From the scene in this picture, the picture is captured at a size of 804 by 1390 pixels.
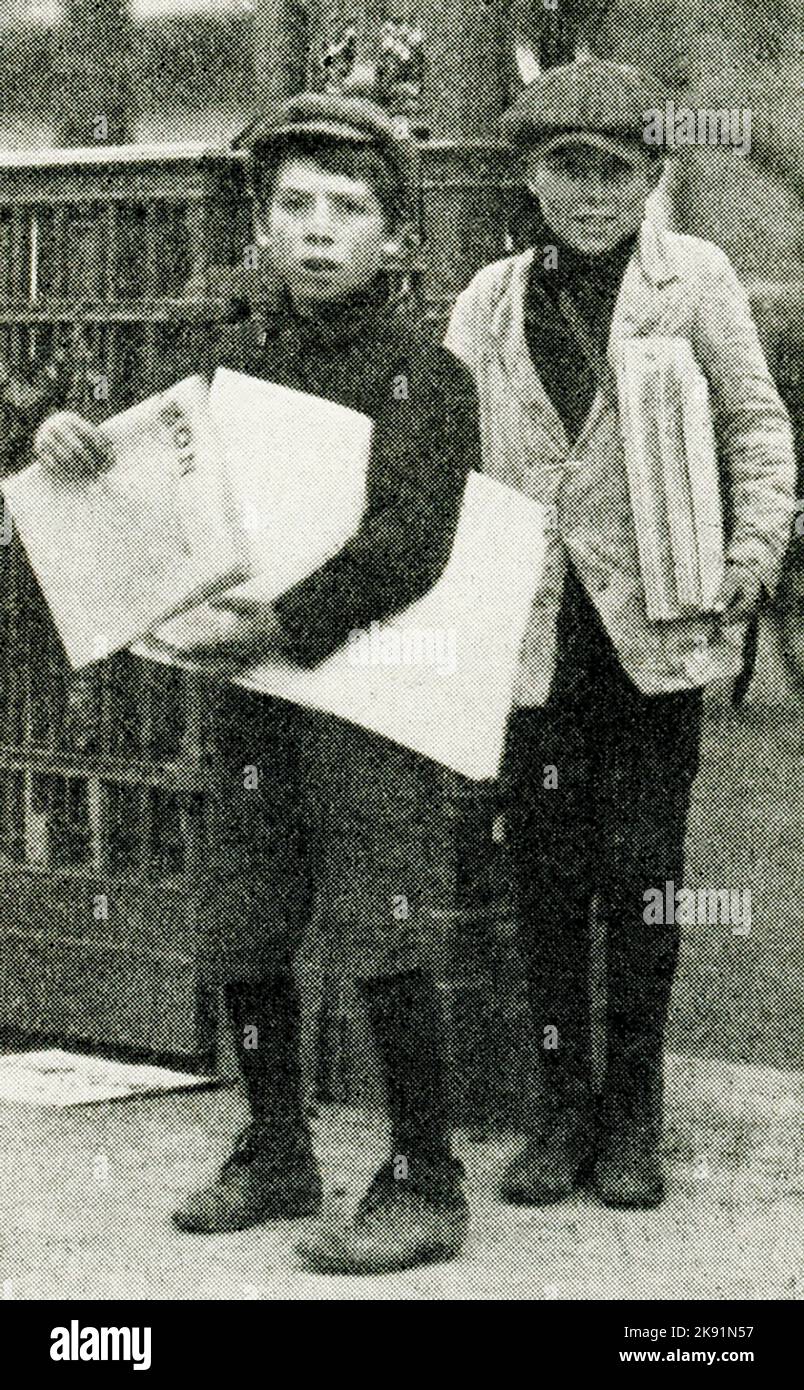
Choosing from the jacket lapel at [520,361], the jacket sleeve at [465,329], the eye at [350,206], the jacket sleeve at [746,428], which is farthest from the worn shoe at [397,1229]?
the eye at [350,206]

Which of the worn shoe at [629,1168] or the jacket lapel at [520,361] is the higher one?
the jacket lapel at [520,361]

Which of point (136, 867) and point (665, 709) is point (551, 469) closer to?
point (665, 709)

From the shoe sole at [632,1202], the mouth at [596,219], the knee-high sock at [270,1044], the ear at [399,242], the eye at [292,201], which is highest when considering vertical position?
the eye at [292,201]

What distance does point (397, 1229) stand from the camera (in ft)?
16.5

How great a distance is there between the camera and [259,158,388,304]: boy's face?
16.3 feet

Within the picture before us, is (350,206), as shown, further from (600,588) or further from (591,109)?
(600,588)

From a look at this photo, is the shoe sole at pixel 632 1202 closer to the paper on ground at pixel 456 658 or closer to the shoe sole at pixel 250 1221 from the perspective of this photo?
the shoe sole at pixel 250 1221

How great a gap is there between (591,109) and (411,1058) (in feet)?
5.58

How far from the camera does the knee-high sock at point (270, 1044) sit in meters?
5.21

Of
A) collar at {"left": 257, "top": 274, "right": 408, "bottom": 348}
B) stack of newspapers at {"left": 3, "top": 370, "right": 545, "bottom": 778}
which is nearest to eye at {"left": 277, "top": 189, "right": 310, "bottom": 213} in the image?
collar at {"left": 257, "top": 274, "right": 408, "bottom": 348}

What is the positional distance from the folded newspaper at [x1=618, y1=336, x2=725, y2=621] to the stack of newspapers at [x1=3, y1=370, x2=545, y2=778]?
11.8 inches

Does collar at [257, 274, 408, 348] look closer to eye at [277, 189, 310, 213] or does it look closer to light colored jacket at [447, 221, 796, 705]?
eye at [277, 189, 310, 213]

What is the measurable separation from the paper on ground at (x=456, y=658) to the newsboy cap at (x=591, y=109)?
2.18 ft
